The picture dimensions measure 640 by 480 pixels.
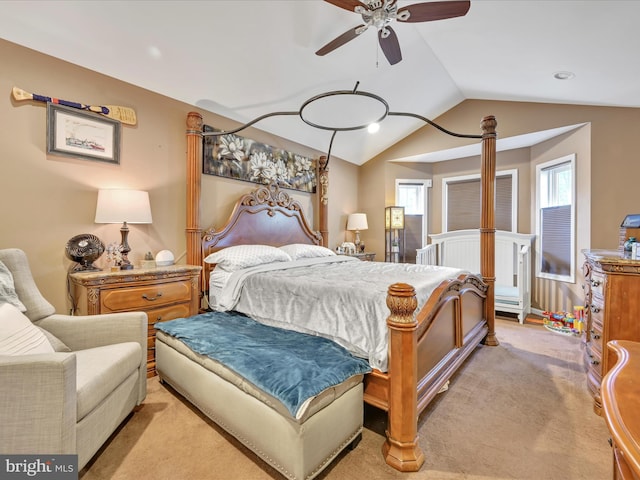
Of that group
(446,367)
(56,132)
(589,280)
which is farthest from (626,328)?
(56,132)

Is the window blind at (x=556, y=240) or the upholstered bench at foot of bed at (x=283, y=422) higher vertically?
the window blind at (x=556, y=240)

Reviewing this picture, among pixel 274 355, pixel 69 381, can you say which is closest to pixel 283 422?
pixel 274 355

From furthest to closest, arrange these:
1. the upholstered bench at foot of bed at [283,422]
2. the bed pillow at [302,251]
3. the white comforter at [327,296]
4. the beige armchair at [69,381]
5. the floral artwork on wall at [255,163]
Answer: the bed pillow at [302,251] < the floral artwork on wall at [255,163] < the white comforter at [327,296] < the upholstered bench at foot of bed at [283,422] < the beige armchair at [69,381]

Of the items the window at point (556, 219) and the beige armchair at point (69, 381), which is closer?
the beige armchair at point (69, 381)

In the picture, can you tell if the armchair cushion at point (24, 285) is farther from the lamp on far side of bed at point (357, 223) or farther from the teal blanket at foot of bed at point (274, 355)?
the lamp on far side of bed at point (357, 223)

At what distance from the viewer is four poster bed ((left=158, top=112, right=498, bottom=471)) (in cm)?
154

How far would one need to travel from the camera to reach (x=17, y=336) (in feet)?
4.77

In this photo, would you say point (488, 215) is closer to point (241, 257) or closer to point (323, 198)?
point (323, 198)

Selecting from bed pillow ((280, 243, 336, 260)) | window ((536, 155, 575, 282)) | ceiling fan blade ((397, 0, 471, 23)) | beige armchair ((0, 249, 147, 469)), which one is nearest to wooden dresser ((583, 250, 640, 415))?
ceiling fan blade ((397, 0, 471, 23))

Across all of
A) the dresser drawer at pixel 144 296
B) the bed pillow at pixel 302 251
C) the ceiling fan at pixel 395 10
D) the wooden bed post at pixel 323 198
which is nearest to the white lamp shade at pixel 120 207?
the dresser drawer at pixel 144 296

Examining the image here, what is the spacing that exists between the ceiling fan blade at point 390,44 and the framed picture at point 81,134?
2379 mm

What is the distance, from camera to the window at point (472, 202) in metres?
4.74

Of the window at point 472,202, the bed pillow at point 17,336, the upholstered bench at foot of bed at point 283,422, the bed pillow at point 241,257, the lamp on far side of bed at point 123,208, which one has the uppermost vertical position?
the window at point 472,202

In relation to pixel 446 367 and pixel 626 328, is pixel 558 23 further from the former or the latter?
pixel 446 367
